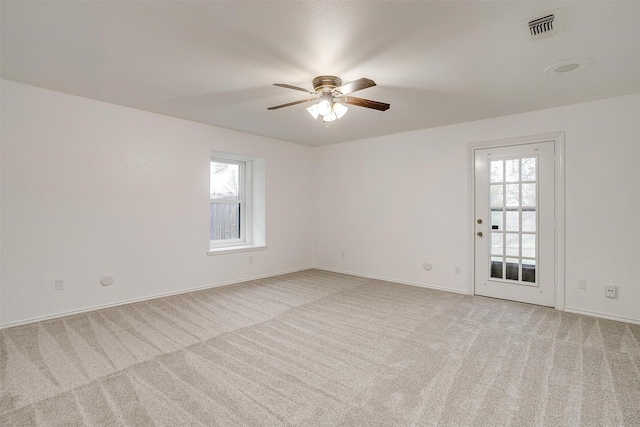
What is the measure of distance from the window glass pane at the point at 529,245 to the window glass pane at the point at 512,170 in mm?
761

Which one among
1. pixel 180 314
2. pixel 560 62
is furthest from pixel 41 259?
pixel 560 62

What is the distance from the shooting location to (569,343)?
9.24 ft

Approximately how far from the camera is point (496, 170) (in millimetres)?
4262

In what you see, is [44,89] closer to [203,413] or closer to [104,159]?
[104,159]

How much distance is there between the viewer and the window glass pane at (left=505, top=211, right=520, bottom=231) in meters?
4.08

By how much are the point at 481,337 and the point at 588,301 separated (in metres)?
1.71

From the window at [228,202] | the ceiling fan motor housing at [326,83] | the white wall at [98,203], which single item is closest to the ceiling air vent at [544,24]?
the ceiling fan motor housing at [326,83]

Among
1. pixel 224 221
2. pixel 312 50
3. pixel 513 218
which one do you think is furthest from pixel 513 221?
pixel 224 221

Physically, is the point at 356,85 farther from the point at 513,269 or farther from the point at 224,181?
the point at 224,181

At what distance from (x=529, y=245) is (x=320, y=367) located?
325 centimetres

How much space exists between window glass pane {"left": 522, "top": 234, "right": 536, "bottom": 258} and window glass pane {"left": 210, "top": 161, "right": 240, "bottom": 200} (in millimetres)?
4439

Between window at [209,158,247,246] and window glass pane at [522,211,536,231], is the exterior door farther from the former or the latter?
window at [209,158,247,246]

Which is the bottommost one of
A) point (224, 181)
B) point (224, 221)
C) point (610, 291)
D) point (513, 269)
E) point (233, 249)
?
point (610, 291)

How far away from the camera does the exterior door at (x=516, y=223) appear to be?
3875 millimetres
